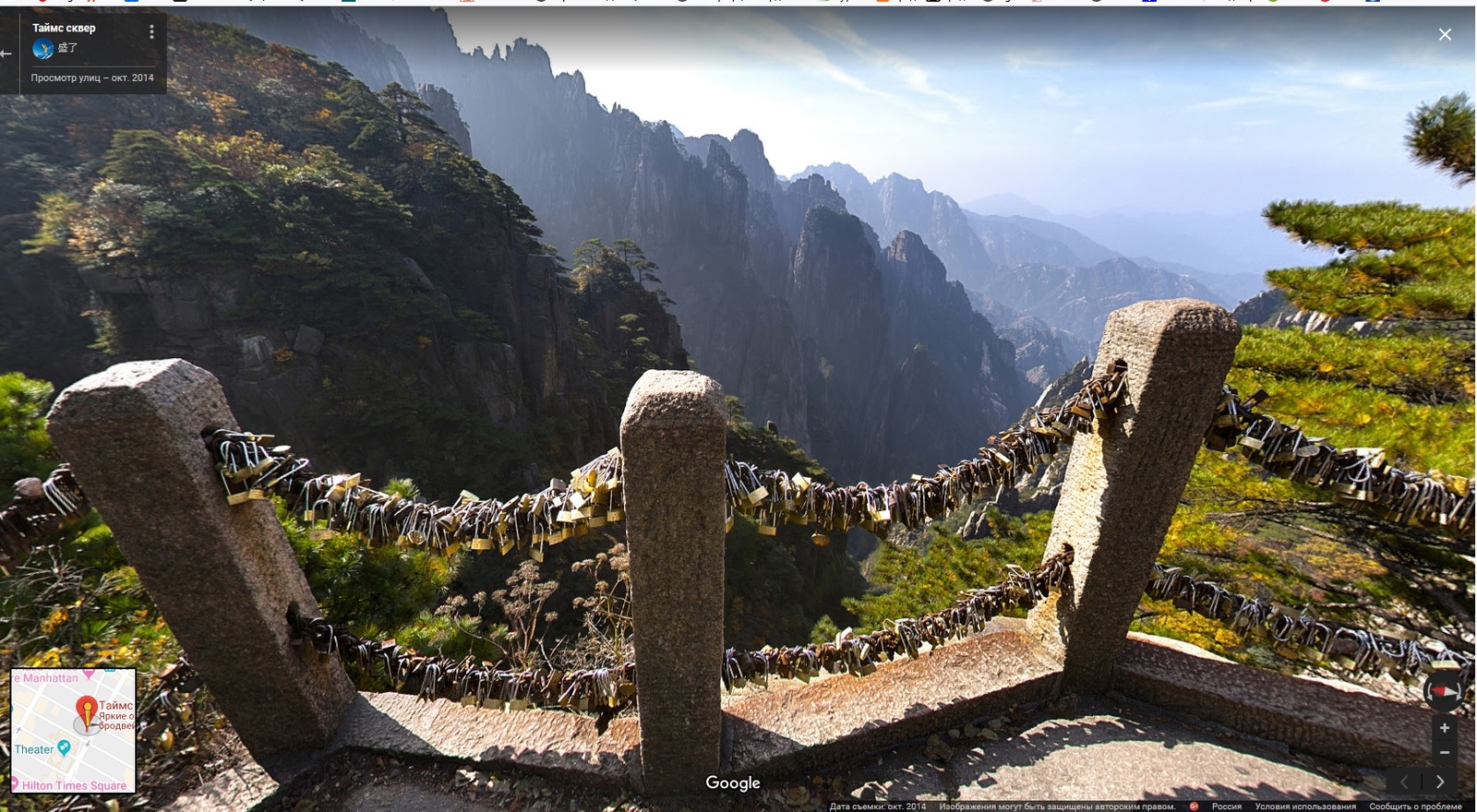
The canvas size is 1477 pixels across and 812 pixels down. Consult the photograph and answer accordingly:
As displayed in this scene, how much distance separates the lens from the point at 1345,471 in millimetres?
1938

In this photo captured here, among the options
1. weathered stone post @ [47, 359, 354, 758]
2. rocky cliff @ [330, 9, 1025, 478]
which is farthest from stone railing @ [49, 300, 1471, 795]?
rocky cliff @ [330, 9, 1025, 478]

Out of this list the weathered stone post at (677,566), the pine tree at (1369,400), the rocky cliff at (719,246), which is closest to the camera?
the weathered stone post at (677,566)

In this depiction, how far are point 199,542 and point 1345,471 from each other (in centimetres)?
406

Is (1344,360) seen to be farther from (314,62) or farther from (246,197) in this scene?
(314,62)

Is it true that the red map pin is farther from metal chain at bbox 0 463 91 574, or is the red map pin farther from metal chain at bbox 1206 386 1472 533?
metal chain at bbox 1206 386 1472 533

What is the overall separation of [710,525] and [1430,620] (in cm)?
565

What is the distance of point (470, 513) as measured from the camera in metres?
2.16

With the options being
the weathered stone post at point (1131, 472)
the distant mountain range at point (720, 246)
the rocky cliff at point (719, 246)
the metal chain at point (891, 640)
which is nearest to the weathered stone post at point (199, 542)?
the metal chain at point (891, 640)

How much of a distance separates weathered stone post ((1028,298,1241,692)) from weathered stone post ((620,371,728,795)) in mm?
1578

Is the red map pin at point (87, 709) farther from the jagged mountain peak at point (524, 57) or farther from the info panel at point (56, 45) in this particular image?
the jagged mountain peak at point (524, 57)

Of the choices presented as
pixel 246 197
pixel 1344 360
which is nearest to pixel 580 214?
pixel 246 197

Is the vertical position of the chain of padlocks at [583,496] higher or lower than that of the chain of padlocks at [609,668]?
higher

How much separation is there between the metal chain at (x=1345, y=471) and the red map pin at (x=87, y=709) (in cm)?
463

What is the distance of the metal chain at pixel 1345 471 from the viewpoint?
6.18 ft
